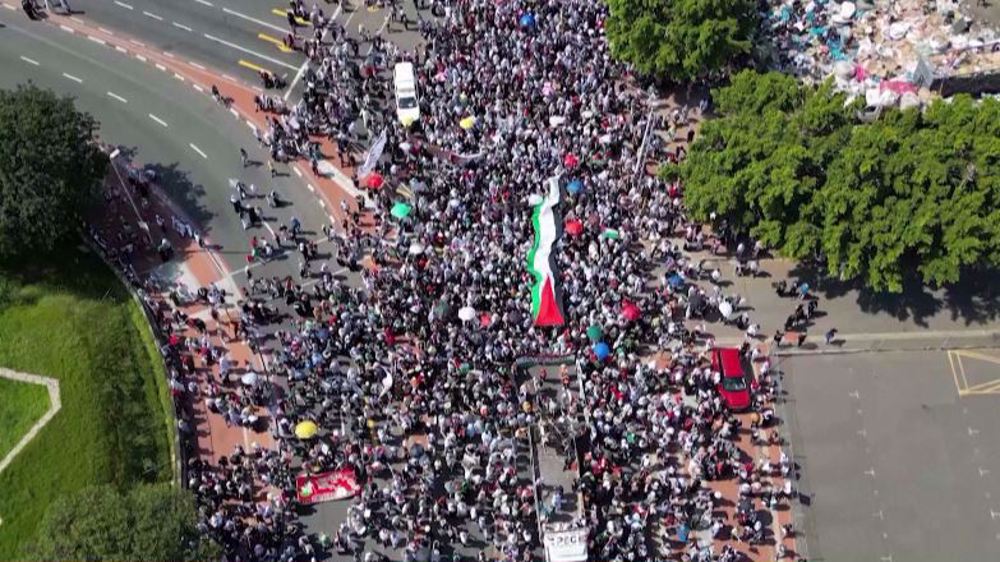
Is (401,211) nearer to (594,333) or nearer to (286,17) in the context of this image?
(594,333)

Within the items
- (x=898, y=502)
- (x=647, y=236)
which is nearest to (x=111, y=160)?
(x=647, y=236)

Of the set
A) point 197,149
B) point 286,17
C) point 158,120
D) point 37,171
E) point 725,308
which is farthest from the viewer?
point 286,17

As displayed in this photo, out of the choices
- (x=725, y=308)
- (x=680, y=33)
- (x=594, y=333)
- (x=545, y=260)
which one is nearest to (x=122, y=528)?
(x=594, y=333)

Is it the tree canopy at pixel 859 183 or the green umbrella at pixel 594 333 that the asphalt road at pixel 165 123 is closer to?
the green umbrella at pixel 594 333

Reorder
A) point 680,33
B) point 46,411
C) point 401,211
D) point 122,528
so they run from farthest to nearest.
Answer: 1. point 680,33
2. point 401,211
3. point 46,411
4. point 122,528

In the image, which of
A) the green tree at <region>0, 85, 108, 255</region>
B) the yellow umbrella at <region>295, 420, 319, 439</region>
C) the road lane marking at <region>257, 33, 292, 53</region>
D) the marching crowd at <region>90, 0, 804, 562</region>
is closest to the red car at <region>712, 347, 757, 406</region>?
the marching crowd at <region>90, 0, 804, 562</region>

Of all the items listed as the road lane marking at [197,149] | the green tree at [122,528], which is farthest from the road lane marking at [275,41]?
the green tree at [122,528]

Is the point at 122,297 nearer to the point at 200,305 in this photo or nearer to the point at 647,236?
the point at 200,305

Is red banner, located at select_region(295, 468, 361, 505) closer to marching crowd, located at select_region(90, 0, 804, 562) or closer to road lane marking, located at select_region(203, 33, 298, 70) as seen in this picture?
marching crowd, located at select_region(90, 0, 804, 562)
